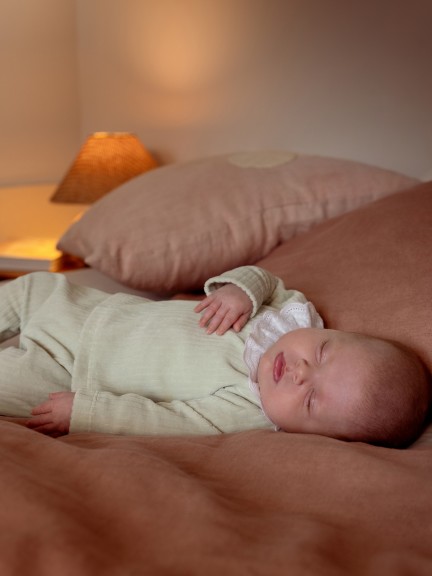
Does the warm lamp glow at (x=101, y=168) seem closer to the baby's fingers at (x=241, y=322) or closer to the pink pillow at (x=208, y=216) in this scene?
the pink pillow at (x=208, y=216)

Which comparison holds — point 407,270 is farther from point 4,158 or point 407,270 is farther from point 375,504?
point 4,158

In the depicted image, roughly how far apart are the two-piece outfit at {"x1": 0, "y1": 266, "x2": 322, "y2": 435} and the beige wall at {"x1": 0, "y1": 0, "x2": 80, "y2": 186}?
1.83 m

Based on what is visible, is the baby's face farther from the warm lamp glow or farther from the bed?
the warm lamp glow

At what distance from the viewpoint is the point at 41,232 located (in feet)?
10.4

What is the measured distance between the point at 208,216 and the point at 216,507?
119cm

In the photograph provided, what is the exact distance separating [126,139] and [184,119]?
28 cm

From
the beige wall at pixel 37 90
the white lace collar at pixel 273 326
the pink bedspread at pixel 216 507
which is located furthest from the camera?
the beige wall at pixel 37 90

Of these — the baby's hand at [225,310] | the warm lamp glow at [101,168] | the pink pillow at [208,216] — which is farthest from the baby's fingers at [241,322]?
the warm lamp glow at [101,168]

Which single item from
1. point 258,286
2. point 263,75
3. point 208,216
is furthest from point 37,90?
point 258,286

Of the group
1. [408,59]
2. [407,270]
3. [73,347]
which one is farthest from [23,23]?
[407,270]

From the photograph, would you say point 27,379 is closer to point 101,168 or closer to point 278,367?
point 278,367

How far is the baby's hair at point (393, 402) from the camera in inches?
42.0

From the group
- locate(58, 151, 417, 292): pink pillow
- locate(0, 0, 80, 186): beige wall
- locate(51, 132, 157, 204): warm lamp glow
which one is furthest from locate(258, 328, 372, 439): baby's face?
locate(0, 0, 80, 186): beige wall

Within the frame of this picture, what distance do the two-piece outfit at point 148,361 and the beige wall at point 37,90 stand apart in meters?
1.83
